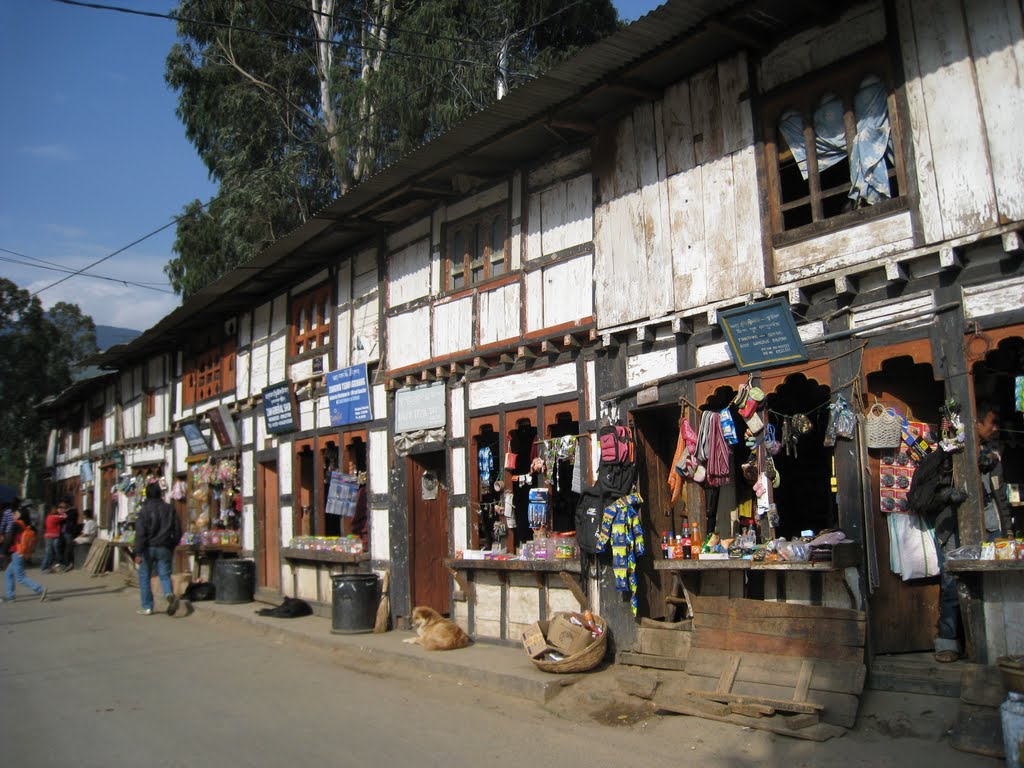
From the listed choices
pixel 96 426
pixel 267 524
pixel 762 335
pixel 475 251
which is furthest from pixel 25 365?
pixel 762 335

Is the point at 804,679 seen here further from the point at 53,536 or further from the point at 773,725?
the point at 53,536

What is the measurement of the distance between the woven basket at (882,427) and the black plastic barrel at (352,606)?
761cm

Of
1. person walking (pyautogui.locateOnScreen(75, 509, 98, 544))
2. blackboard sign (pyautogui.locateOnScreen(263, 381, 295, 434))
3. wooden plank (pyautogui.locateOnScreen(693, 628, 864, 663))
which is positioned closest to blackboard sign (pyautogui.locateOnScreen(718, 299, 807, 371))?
wooden plank (pyautogui.locateOnScreen(693, 628, 864, 663))

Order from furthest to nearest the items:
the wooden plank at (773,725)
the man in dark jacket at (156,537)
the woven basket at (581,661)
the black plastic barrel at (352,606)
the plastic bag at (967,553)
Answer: the man in dark jacket at (156,537)
the black plastic barrel at (352,606)
the woven basket at (581,661)
the wooden plank at (773,725)
the plastic bag at (967,553)

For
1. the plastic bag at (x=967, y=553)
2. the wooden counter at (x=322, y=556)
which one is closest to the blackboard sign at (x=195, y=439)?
the wooden counter at (x=322, y=556)

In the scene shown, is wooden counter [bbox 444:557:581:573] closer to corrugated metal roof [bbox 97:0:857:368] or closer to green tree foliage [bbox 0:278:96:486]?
corrugated metal roof [bbox 97:0:857:368]

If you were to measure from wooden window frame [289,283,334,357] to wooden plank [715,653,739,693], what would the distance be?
9.41 m

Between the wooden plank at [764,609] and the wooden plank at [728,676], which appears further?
the wooden plank at [728,676]

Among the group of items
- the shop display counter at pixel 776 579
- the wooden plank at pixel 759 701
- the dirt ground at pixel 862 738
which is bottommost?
the dirt ground at pixel 862 738

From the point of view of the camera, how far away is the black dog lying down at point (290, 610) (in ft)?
46.2

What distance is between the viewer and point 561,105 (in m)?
9.38

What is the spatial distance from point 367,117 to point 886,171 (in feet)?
53.4

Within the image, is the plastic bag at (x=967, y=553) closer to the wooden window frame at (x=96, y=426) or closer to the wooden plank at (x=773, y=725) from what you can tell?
the wooden plank at (x=773, y=725)

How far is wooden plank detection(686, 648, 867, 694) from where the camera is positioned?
679 centimetres
